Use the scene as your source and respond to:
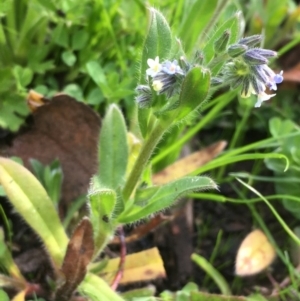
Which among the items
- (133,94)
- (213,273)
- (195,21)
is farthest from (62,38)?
(213,273)

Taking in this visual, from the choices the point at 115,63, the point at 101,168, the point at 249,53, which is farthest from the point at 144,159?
the point at 115,63

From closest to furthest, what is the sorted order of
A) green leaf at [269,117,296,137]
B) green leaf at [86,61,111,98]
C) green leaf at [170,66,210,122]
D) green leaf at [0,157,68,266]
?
green leaf at [170,66,210,122]
green leaf at [0,157,68,266]
green leaf at [86,61,111,98]
green leaf at [269,117,296,137]

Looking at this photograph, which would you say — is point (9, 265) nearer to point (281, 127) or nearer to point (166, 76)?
point (166, 76)

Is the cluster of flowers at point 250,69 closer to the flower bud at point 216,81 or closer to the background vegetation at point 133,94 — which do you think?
the flower bud at point 216,81

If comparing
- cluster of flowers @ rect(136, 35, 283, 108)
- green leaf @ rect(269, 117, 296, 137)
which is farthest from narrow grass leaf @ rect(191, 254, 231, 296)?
cluster of flowers @ rect(136, 35, 283, 108)

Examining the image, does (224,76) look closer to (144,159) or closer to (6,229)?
(144,159)

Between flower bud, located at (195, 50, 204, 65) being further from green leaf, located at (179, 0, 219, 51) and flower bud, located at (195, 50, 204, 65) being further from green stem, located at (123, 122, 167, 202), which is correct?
green leaf, located at (179, 0, 219, 51)

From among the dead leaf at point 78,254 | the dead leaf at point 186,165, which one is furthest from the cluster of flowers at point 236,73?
the dead leaf at point 186,165
